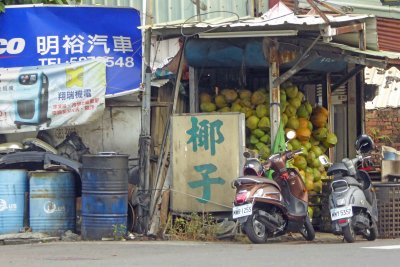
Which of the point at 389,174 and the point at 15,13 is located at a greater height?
the point at 15,13

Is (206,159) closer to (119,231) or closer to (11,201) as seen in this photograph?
(119,231)

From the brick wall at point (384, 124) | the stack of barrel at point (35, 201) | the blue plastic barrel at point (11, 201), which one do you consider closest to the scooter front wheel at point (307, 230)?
the stack of barrel at point (35, 201)

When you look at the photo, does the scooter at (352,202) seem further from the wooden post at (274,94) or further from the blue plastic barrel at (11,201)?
the blue plastic barrel at (11,201)

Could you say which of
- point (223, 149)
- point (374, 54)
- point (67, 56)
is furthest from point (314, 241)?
point (67, 56)

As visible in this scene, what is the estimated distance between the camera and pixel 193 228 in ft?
40.6

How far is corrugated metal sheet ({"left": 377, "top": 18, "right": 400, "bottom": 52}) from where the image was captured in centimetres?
1727

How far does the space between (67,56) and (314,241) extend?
16.4 feet

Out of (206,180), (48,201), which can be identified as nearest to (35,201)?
(48,201)

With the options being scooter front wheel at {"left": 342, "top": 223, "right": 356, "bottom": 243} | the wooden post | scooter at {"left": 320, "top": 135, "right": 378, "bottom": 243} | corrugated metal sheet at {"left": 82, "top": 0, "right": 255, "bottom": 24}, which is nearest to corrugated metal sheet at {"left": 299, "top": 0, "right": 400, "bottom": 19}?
corrugated metal sheet at {"left": 82, "top": 0, "right": 255, "bottom": 24}

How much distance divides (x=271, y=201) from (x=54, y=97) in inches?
162

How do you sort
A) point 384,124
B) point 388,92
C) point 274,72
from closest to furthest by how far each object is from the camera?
point 274,72
point 388,92
point 384,124

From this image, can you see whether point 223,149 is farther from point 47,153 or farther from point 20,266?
point 20,266

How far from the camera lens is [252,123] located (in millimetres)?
13367

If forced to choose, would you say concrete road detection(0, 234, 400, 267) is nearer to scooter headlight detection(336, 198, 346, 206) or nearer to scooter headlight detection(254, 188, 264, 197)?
scooter headlight detection(336, 198, 346, 206)
